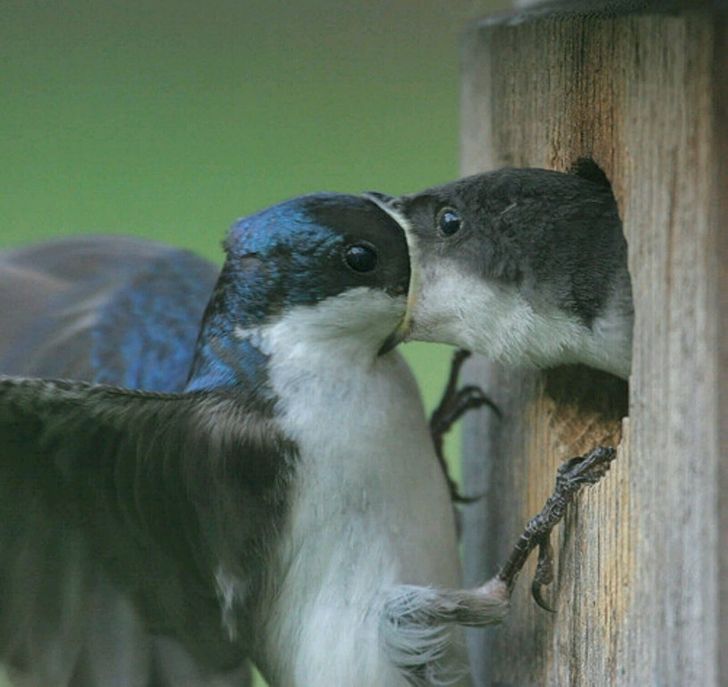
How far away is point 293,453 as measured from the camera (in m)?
1.41

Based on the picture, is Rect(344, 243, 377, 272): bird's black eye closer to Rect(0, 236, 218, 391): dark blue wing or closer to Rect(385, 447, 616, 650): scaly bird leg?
Rect(385, 447, 616, 650): scaly bird leg

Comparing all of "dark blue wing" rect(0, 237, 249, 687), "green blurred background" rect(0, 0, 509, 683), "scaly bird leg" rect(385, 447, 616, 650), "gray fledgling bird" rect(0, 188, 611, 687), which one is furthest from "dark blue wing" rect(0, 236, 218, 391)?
"scaly bird leg" rect(385, 447, 616, 650)

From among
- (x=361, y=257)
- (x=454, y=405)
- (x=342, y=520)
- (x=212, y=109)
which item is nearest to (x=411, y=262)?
(x=361, y=257)

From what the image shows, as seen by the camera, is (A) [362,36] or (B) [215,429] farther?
(B) [215,429]

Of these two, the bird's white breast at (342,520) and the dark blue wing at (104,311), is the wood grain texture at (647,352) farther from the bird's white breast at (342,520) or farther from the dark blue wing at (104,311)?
the dark blue wing at (104,311)

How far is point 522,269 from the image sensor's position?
53.7 inches

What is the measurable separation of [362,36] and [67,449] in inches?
16.6

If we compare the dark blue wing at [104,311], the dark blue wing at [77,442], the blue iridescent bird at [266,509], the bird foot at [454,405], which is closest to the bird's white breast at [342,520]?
the blue iridescent bird at [266,509]

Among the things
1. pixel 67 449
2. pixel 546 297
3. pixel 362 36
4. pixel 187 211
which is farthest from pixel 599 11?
pixel 187 211

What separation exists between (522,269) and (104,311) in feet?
2.40

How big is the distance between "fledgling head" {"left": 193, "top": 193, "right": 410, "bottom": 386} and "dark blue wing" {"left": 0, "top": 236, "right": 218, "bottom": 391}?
388 mm

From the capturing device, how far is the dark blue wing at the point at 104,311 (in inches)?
73.4

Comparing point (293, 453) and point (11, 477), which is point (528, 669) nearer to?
point (293, 453)

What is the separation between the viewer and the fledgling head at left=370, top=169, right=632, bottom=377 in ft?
4.35
